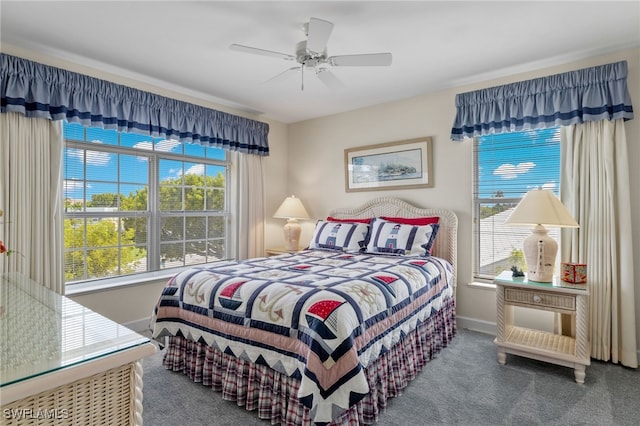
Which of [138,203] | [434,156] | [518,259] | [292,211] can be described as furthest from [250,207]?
[518,259]

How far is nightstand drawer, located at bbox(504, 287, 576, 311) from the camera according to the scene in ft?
8.04

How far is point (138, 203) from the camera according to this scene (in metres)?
3.56

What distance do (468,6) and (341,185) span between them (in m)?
2.54

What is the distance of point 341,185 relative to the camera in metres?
4.45

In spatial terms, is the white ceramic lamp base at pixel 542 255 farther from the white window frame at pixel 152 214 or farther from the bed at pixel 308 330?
the white window frame at pixel 152 214

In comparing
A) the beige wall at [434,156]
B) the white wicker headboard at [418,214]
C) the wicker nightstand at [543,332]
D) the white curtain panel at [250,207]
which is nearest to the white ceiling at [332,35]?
the beige wall at [434,156]

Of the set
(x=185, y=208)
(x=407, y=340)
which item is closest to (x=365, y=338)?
(x=407, y=340)

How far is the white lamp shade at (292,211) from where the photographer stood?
4371 mm

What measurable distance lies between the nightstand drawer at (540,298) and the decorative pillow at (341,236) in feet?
4.61

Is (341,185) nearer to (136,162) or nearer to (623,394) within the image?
(136,162)

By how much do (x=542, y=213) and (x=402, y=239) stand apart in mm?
1167

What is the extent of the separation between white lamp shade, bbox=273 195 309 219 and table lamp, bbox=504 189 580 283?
95.7 inches

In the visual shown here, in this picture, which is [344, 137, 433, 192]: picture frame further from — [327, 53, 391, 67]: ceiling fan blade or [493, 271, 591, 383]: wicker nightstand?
[327, 53, 391, 67]: ceiling fan blade

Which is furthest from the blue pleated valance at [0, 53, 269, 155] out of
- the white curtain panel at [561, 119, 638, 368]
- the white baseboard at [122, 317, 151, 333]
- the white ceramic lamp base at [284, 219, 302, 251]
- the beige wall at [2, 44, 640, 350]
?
the white curtain panel at [561, 119, 638, 368]
